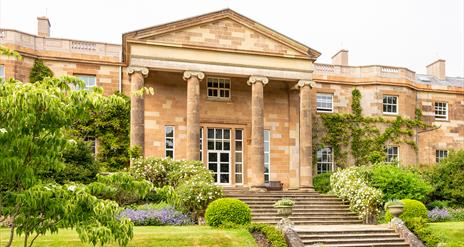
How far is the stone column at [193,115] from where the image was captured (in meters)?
23.3

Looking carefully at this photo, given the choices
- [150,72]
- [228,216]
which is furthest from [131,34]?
[228,216]

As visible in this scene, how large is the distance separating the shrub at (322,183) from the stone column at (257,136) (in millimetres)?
3994

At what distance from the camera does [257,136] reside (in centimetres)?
2411

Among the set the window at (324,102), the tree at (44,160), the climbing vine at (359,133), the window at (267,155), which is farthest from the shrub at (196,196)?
the window at (324,102)

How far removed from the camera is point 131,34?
77.0 ft

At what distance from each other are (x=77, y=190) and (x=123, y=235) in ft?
3.01

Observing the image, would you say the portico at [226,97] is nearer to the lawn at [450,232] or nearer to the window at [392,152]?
the window at [392,152]

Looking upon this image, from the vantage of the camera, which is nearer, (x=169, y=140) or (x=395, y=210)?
(x=395, y=210)

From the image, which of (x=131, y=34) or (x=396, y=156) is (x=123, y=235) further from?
(x=396, y=156)

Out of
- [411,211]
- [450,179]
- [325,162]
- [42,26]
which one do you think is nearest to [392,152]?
[325,162]

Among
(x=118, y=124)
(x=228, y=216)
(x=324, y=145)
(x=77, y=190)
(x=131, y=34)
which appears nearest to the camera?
(x=77, y=190)

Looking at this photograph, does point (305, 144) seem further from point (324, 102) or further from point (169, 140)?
A: point (169, 140)

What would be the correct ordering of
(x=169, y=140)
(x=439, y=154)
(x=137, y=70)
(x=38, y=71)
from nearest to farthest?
(x=137, y=70)
(x=38, y=71)
(x=169, y=140)
(x=439, y=154)

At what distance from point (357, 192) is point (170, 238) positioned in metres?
9.63
